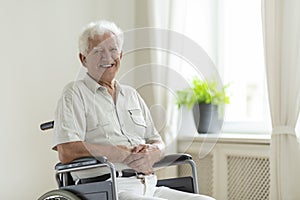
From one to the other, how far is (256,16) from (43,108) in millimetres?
1562

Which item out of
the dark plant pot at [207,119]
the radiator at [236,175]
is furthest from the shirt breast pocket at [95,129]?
the dark plant pot at [207,119]

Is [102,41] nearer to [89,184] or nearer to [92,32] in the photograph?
[92,32]

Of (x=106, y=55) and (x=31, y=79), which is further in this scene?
(x=31, y=79)

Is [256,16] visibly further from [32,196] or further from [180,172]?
[32,196]

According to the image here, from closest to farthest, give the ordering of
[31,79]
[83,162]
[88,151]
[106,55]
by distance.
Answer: [83,162] → [88,151] → [106,55] → [31,79]

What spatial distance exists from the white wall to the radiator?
104 cm

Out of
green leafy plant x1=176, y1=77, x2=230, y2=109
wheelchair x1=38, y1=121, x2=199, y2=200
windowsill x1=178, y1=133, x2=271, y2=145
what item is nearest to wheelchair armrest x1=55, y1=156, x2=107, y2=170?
wheelchair x1=38, y1=121, x2=199, y2=200

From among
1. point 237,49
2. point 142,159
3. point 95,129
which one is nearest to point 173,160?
point 142,159

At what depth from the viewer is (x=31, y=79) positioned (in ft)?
10.5

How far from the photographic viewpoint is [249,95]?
11.6 feet

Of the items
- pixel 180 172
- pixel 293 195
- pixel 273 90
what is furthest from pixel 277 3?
pixel 180 172

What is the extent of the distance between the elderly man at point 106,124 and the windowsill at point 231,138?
86cm

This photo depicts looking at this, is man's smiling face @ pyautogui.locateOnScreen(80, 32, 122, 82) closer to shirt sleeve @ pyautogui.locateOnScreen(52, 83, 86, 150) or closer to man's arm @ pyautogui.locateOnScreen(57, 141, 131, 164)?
shirt sleeve @ pyautogui.locateOnScreen(52, 83, 86, 150)

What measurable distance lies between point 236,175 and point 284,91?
69 cm
